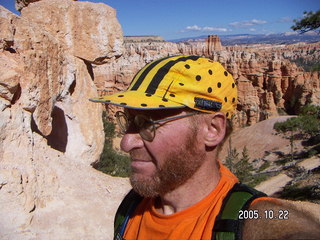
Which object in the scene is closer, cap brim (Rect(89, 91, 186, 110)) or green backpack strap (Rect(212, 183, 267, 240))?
green backpack strap (Rect(212, 183, 267, 240))

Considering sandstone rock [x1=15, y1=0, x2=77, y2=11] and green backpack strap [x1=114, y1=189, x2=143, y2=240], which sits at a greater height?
sandstone rock [x1=15, y1=0, x2=77, y2=11]

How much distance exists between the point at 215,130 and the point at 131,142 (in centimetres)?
47

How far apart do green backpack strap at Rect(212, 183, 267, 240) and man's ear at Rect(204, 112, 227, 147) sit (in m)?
0.28

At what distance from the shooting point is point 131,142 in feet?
5.08

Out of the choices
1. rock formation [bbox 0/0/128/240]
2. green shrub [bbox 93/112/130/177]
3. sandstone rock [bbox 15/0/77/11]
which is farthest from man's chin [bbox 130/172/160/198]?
green shrub [bbox 93/112/130/177]

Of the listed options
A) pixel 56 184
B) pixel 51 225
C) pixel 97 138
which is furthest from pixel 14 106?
pixel 97 138

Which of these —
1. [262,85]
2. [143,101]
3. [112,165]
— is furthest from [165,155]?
[262,85]

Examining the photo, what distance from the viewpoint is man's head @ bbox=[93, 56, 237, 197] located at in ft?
4.76

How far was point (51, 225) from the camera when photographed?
15.6 feet

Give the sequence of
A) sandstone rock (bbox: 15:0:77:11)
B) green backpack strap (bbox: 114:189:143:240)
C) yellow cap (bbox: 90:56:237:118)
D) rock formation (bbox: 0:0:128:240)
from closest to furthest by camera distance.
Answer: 1. yellow cap (bbox: 90:56:237:118)
2. green backpack strap (bbox: 114:189:143:240)
3. rock formation (bbox: 0:0:128:240)
4. sandstone rock (bbox: 15:0:77:11)

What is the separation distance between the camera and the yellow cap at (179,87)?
4.71ft

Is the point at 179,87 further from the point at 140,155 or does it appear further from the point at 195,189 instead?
the point at 195,189

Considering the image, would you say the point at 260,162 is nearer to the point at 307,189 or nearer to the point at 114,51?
the point at 307,189

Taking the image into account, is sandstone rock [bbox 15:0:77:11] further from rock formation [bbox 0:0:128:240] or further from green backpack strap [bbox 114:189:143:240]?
green backpack strap [bbox 114:189:143:240]
